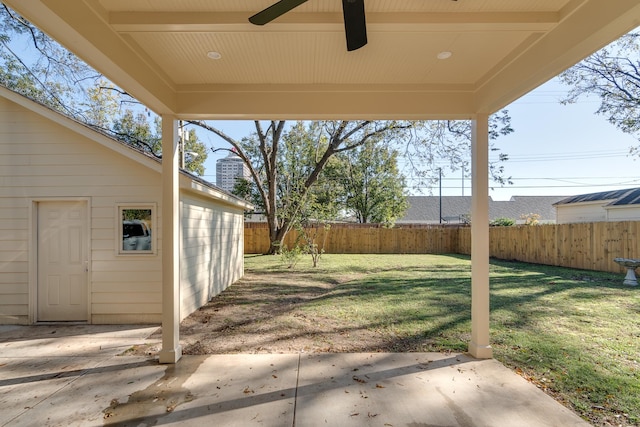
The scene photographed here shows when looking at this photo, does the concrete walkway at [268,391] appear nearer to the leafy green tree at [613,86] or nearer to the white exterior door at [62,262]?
the white exterior door at [62,262]

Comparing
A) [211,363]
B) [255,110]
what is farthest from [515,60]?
[211,363]

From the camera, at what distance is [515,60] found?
10.1 feet

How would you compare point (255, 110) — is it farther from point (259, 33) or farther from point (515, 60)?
point (515, 60)

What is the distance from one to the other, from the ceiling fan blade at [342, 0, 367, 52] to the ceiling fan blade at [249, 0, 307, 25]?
287mm

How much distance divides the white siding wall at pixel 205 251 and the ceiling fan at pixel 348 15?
4.04 m

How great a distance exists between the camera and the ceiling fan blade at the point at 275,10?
193 cm

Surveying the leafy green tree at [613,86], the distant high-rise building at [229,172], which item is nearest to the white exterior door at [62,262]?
the leafy green tree at [613,86]

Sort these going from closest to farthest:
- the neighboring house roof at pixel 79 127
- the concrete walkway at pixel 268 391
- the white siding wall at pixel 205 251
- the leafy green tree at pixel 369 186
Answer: the concrete walkway at pixel 268 391 → the neighboring house roof at pixel 79 127 → the white siding wall at pixel 205 251 → the leafy green tree at pixel 369 186

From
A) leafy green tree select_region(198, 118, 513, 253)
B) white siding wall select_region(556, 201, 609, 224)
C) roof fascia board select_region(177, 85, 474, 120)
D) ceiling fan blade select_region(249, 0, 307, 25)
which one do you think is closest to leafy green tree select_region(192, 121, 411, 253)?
leafy green tree select_region(198, 118, 513, 253)

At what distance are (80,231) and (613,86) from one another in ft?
51.4

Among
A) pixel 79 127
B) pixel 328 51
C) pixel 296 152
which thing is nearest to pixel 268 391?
pixel 328 51

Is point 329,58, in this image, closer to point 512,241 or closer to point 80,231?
point 80,231

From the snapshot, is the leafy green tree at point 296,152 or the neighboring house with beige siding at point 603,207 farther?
the neighboring house with beige siding at point 603,207

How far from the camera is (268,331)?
15.7 ft
